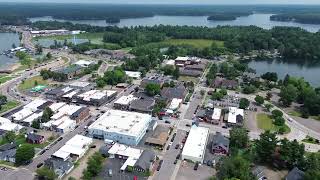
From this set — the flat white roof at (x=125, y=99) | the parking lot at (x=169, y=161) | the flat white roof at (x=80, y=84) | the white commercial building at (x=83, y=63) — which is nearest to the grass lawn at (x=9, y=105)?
the flat white roof at (x=80, y=84)

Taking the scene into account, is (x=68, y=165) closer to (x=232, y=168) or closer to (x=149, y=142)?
(x=149, y=142)

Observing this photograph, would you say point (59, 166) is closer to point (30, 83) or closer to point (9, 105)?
point (9, 105)

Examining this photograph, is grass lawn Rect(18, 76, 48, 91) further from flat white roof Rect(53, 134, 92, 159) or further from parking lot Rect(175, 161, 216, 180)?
parking lot Rect(175, 161, 216, 180)

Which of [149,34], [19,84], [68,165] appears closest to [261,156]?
[68,165]

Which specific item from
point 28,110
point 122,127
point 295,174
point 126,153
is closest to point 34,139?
point 28,110

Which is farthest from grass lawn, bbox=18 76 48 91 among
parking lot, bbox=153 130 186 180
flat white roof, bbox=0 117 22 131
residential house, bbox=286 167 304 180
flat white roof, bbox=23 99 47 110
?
residential house, bbox=286 167 304 180

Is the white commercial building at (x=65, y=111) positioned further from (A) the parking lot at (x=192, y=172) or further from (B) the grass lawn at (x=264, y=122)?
(B) the grass lawn at (x=264, y=122)

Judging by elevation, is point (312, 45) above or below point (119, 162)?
above
